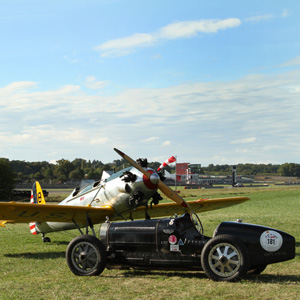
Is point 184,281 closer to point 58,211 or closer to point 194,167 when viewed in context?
point 58,211

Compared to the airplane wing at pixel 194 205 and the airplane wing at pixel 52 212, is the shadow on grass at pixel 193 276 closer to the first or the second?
the airplane wing at pixel 52 212

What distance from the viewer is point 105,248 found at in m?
8.16

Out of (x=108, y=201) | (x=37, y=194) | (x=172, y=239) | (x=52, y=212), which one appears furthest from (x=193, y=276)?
(x=37, y=194)

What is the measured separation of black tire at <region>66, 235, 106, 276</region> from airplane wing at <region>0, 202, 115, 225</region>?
193 cm

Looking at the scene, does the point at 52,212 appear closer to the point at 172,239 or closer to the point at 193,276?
the point at 172,239

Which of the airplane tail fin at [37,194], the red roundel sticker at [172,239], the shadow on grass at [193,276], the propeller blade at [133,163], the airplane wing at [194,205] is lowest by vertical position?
the shadow on grass at [193,276]

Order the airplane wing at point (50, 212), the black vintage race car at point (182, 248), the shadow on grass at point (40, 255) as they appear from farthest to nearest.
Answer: the shadow on grass at point (40, 255) → the airplane wing at point (50, 212) → the black vintage race car at point (182, 248)

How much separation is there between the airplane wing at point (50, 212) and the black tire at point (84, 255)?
193 centimetres

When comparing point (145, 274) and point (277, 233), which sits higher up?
point (277, 233)

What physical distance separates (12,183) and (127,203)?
42.8 meters

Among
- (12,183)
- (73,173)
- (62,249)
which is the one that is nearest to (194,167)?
(73,173)

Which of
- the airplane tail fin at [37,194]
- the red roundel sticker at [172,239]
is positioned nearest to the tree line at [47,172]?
the airplane tail fin at [37,194]

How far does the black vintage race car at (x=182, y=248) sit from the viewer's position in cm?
707

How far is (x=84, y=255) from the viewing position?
318 inches
